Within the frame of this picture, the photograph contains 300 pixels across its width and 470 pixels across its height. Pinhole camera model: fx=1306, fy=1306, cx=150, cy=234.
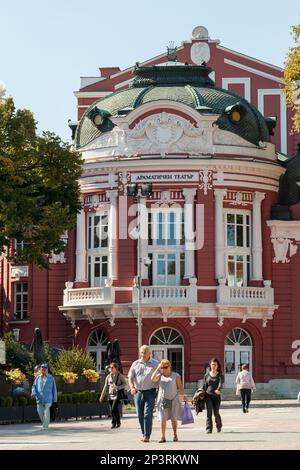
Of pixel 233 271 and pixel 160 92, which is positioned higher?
pixel 160 92

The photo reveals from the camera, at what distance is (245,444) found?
25.3 m

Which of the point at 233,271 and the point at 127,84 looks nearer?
the point at 233,271

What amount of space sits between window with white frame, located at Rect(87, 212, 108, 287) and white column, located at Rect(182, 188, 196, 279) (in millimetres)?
4170

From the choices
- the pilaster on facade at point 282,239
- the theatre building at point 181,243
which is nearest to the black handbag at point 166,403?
the theatre building at point 181,243

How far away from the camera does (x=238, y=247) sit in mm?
64625

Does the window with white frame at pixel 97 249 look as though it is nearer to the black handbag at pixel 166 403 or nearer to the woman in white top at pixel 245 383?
the woman in white top at pixel 245 383

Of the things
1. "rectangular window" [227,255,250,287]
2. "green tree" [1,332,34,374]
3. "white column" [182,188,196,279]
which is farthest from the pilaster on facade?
"green tree" [1,332,34,374]

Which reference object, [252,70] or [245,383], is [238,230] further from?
[245,383]

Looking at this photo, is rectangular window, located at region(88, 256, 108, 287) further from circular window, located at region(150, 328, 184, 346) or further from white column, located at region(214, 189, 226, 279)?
white column, located at region(214, 189, 226, 279)

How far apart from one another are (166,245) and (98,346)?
20.3ft

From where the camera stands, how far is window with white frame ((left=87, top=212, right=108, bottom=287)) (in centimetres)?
6469

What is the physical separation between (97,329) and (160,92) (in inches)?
480

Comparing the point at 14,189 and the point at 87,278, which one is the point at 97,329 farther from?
the point at 14,189

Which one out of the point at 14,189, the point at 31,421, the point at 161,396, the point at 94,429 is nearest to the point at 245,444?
the point at 161,396
